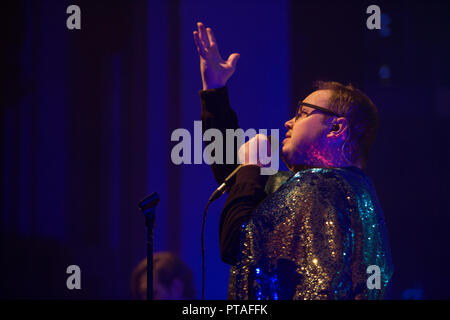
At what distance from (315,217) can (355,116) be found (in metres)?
0.43

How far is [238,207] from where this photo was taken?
1.51m

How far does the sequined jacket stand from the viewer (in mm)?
1317

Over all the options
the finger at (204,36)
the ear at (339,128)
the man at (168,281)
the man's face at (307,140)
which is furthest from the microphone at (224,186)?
the man at (168,281)

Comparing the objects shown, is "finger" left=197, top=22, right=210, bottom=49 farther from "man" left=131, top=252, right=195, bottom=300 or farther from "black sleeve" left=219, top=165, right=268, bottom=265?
"man" left=131, top=252, right=195, bottom=300

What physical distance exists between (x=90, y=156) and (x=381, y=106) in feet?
7.98

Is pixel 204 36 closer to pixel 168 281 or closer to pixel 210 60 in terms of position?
pixel 210 60

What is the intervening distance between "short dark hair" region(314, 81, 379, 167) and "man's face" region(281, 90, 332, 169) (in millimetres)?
49

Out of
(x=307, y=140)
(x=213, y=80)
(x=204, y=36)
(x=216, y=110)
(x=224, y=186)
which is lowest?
(x=224, y=186)

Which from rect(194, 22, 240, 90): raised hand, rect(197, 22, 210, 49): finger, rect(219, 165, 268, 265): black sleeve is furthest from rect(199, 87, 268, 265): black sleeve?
rect(197, 22, 210, 49): finger

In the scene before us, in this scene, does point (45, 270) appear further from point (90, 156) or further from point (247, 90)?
point (247, 90)

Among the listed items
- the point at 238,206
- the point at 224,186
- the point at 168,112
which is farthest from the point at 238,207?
the point at 168,112

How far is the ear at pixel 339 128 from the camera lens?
1.59 meters
